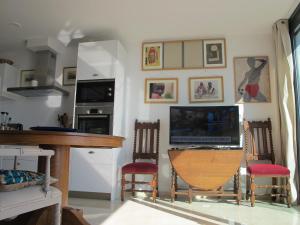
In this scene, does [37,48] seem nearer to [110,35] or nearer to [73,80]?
[73,80]

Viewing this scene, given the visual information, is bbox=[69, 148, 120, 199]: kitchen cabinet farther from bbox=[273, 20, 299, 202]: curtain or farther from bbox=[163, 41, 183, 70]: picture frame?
bbox=[273, 20, 299, 202]: curtain

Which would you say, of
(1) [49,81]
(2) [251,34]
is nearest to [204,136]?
(2) [251,34]

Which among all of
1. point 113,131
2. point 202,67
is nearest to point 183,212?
point 113,131

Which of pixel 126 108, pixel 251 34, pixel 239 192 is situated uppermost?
pixel 251 34

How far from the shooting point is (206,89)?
3721mm

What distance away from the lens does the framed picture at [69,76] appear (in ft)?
13.5

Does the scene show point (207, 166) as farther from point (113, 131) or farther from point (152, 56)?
point (152, 56)

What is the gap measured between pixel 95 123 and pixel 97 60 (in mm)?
885

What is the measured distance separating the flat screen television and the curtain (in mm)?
552

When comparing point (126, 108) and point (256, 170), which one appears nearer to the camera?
point (256, 170)

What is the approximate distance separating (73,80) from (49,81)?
1.18 ft

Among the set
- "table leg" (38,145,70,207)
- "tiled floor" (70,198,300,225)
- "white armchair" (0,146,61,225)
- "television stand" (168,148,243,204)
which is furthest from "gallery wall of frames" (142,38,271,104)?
"white armchair" (0,146,61,225)

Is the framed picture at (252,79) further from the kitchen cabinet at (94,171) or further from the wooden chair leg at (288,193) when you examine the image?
the kitchen cabinet at (94,171)

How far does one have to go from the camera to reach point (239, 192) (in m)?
3.07
